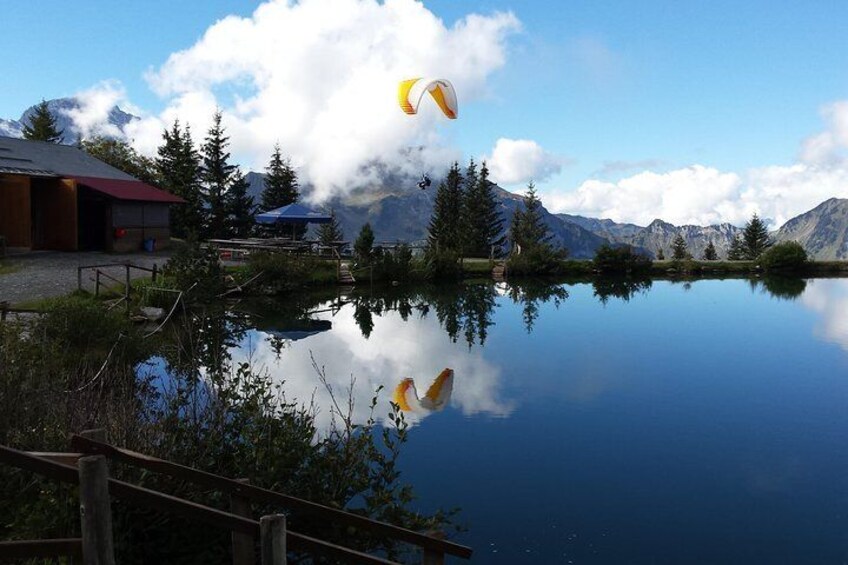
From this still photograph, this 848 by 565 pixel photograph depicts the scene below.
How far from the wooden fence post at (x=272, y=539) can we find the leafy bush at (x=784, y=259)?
50860 mm

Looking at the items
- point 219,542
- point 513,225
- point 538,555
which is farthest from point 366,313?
point 513,225

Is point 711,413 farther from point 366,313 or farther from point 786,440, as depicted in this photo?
point 366,313

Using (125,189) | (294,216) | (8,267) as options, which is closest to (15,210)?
Answer: (125,189)

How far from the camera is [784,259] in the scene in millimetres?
47469

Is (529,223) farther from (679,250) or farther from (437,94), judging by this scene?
(437,94)

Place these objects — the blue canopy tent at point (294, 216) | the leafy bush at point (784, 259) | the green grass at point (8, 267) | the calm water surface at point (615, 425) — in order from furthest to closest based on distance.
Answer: the leafy bush at point (784, 259) < the blue canopy tent at point (294, 216) < the green grass at point (8, 267) < the calm water surface at point (615, 425)

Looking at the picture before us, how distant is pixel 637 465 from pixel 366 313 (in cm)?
1691

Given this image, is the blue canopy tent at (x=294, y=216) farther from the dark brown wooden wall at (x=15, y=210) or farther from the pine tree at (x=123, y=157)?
the pine tree at (x=123, y=157)

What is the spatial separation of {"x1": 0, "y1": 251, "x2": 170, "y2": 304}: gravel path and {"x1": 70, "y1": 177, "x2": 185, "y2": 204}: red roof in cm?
252

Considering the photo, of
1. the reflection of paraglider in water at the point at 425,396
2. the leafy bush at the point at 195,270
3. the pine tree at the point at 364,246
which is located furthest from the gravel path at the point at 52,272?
the reflection of paraglider in water at the point at 425,396

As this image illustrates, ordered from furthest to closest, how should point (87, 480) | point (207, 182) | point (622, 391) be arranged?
point (207, 182) → point (622, 391) → point (87, 480)

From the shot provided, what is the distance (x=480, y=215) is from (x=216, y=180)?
22.7 meters

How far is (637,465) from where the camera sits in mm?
9938

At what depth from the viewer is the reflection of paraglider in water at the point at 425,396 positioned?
42.6 ft
